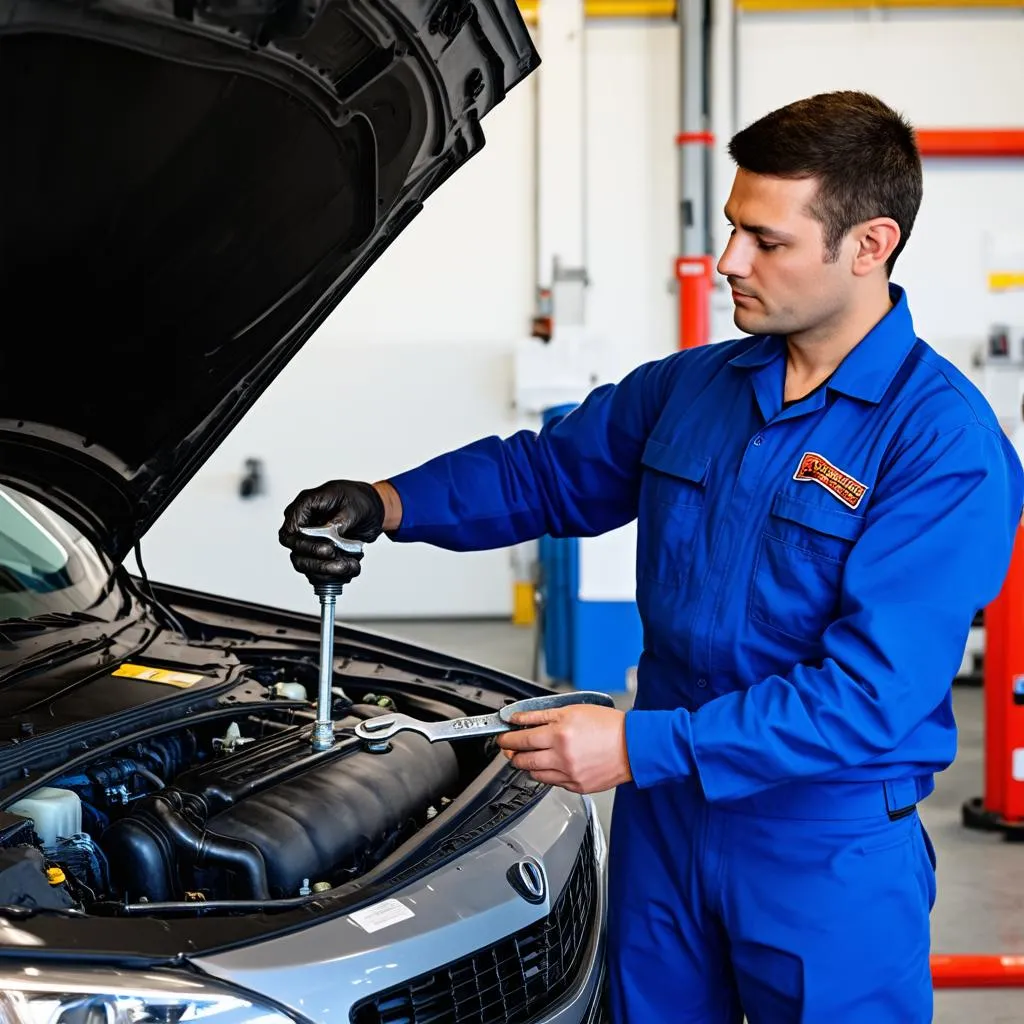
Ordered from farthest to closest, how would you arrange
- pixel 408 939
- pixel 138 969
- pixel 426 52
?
pixel 426 52
pixel 408 939
pixel 138 969

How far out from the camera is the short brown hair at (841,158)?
146 cm

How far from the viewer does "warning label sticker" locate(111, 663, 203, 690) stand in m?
2.04

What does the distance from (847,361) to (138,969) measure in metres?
1.07

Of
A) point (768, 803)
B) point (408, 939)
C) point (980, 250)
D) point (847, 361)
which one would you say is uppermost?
point (980, 250)

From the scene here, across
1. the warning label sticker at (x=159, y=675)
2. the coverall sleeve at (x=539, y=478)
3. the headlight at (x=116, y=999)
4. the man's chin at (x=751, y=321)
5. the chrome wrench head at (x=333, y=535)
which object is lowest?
the headlight at (x=116, y=999)

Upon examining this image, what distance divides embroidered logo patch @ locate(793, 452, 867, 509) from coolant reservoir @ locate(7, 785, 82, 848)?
1007 mm

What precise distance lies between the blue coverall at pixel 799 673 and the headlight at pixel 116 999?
1.66 feet

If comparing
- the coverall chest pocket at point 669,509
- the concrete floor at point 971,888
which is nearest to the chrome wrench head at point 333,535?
the coverall chest pocket at point 669,509

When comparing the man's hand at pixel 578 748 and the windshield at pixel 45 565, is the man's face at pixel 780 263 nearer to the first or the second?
the man's hand at pixel 578 748

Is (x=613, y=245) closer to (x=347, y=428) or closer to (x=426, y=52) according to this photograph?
(x=347, y=428)

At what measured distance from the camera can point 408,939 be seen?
4.61ft

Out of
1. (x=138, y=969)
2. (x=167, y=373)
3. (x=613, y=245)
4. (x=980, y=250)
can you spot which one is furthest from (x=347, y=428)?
(x=138, y=969)

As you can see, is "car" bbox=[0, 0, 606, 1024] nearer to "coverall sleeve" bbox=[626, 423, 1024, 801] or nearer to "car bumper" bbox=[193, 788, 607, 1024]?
"car bumper" bbox=[193, 788, 607, 1024]

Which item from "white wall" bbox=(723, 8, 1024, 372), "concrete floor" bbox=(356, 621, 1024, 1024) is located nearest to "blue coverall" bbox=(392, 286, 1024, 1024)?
"concrete floor" bbox=(356, 621, 1024, 1024)
